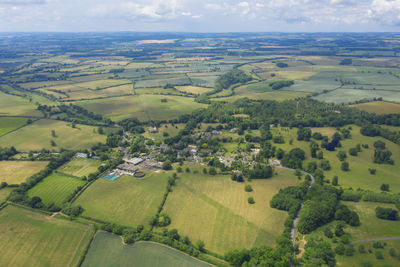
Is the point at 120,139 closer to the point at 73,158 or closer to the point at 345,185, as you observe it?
the point at 73,158

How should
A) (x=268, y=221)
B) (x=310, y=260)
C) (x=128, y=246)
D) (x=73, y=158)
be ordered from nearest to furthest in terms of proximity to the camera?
1. (x=310, y=260)
2. (x=128, y=246)
3. (x=268, y=221)
4. (x=73, y=158)

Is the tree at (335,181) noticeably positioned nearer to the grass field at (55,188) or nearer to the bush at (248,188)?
the bush at (248,188)

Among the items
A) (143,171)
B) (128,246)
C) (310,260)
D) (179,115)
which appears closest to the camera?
(310,260)

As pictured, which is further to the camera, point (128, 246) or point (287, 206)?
point (287, 206)

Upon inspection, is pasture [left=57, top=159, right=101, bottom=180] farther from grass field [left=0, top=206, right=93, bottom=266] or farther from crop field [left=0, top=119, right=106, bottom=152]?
grass field [left=0, top=206, right=93, bottom=266]

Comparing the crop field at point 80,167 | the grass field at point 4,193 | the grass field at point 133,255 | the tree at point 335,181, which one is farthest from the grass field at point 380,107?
the grass field at point 4,193

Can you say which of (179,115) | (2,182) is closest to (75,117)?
(179,115)
